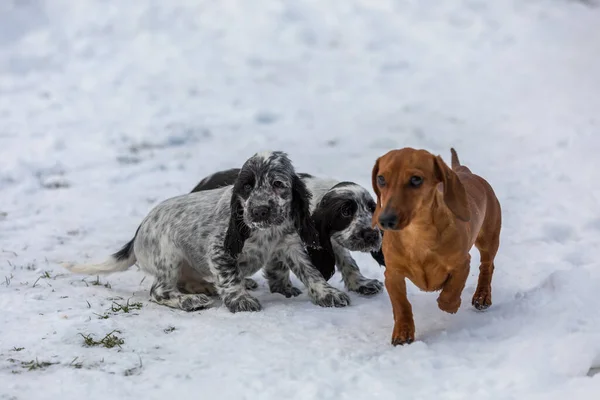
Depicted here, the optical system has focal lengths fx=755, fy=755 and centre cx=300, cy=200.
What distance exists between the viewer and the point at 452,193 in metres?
3.73

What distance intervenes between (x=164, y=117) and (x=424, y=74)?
402cm

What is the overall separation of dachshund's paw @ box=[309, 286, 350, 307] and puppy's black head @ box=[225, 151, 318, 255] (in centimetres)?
34

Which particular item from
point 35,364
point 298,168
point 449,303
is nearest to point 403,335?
point 449,303

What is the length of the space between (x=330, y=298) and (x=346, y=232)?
52 cm

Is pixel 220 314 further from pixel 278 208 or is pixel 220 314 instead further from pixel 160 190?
pixel 160 190

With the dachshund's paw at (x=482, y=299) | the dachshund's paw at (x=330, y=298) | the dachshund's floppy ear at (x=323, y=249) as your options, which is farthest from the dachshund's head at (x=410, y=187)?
the dachshund's floppy ear at (x=323, y=249)

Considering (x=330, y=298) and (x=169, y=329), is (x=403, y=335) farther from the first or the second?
(x=169, y=329)

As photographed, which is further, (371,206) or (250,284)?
(250,284)

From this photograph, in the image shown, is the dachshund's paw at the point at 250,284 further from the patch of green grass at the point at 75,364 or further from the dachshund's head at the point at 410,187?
the dachshund's head at the point at 410,187

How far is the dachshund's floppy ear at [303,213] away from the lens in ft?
17.1

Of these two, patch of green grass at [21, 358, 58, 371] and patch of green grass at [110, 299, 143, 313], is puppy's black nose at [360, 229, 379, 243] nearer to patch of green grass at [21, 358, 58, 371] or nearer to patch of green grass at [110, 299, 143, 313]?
patch of green grass at [110, 299, 143, 313]

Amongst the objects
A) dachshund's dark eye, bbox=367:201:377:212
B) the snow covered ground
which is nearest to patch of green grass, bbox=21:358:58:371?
the snow covered ground

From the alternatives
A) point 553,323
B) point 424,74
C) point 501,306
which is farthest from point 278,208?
point 424,74

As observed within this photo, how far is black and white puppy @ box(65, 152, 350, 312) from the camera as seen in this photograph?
A: 511 centimetres
